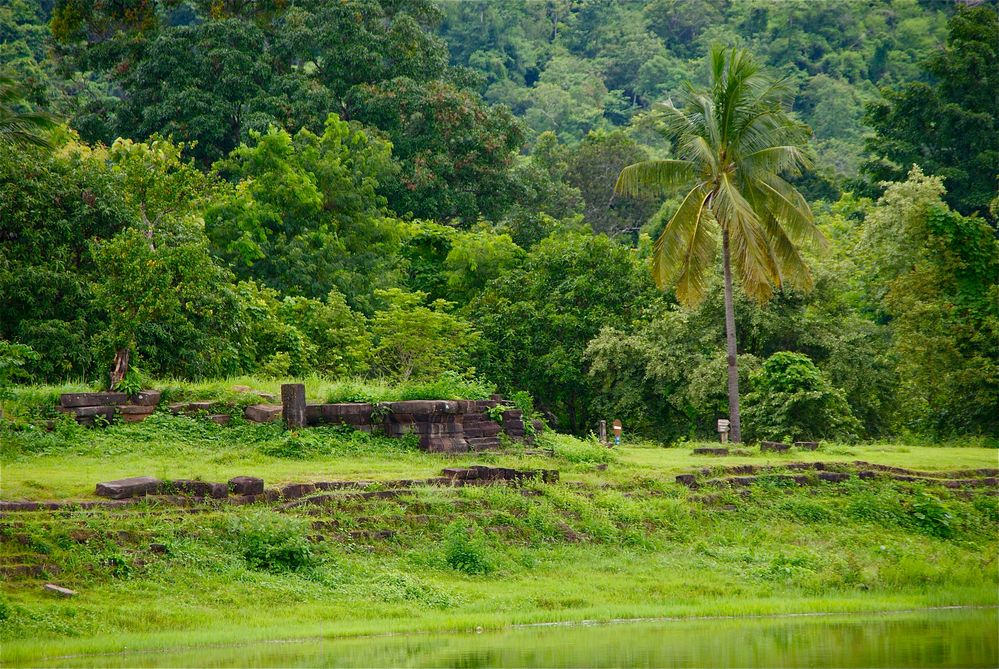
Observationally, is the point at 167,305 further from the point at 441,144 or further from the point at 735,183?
the point at 441,144

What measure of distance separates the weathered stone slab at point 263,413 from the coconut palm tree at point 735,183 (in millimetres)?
8794

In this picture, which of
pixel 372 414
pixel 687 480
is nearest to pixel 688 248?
pixel 687 480

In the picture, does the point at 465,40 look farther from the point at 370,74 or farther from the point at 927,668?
the point at 927,668

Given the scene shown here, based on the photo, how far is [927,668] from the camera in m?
9.10

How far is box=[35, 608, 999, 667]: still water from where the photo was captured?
9.60 meters

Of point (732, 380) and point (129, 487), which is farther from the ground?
point (732, 380)

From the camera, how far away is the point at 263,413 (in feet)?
58.7

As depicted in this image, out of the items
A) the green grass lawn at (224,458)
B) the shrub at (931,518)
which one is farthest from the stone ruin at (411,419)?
the shrub at (931,518)

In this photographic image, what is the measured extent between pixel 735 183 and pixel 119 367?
12.0m

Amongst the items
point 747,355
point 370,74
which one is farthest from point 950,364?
point 370,74

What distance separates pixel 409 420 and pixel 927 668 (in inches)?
410

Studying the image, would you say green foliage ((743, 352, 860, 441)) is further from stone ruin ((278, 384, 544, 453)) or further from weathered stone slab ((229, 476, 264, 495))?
weathered stone slab ((229, 476, 264, 495))

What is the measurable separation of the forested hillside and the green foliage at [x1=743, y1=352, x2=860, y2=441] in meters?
0.06

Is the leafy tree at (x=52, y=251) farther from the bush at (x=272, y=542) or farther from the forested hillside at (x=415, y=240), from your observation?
the bush at (x=272, y=542)
